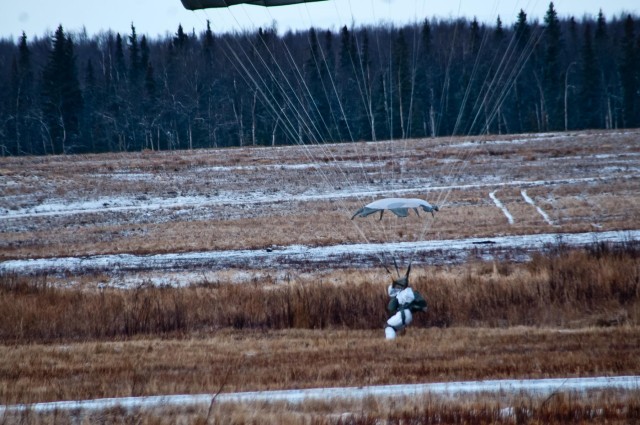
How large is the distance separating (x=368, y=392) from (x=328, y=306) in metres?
6.45

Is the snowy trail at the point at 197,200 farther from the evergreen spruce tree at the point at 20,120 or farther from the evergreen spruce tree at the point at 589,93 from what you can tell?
the evergreen spruce tree at the point at 589,93

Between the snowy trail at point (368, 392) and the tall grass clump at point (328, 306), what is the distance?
5082mm

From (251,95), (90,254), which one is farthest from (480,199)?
(251,95)

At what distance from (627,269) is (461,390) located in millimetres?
8590

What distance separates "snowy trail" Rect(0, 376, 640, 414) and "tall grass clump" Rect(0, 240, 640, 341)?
16.7 feet

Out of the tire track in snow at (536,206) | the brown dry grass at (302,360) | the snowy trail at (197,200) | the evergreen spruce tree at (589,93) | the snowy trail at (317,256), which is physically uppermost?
the evergreen spruce tree at (589,93)

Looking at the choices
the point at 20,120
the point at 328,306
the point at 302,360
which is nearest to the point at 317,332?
the point at 328,306

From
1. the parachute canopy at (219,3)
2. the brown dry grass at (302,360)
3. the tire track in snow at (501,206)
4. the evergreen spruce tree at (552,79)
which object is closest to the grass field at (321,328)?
the brown dry grass at (302,360)

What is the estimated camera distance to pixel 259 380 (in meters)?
9.59

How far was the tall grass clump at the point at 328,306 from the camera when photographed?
14.1 metres

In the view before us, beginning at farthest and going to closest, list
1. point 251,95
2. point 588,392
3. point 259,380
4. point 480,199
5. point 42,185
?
point 251,95 < point 42,185 < point 480,199 < point 259,380 < point 588,392

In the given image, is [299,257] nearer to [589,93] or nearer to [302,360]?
[302,360]

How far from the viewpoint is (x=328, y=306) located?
48.8 feet

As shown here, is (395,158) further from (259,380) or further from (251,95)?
(259,380)
